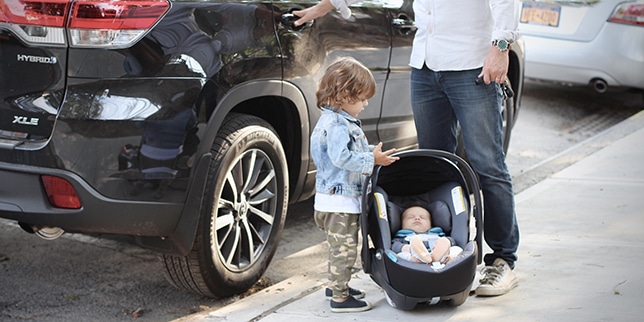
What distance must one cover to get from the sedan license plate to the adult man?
16.5ft

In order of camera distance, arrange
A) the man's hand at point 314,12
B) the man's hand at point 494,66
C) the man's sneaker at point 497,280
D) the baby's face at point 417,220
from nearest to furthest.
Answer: the man's hand at point 494,66
the baby's face at point 417,220
the man's sneaker at point 497,280
the man's hand at point 314,12

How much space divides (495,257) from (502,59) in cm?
97

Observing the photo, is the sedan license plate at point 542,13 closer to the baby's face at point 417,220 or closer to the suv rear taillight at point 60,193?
the baby's face at point 417,220

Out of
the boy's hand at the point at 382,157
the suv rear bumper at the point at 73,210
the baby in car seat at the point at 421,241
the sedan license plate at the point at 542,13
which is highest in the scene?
the boy's hand at the point at 382,157

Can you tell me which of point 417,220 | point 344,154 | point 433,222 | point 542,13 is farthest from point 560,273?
point 542,13

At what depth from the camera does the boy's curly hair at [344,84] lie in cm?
397

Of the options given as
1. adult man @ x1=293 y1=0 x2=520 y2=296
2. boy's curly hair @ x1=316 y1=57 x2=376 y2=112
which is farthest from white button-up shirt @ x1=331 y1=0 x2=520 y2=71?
boy's curly hair @ x1=316 y1=57 x2=376 y2=112

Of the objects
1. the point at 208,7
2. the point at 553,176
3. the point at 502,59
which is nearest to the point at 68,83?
the point at 208,7

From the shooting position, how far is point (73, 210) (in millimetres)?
3936

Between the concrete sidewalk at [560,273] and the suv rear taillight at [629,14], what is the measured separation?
96.1 inches

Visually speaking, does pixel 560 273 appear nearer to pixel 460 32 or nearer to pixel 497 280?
pixel 497 280

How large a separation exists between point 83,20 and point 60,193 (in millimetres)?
713

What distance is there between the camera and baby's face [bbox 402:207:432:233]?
4.19 metres

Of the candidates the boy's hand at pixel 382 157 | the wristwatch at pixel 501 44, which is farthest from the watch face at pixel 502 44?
the boy's hand at pixel 382 157
